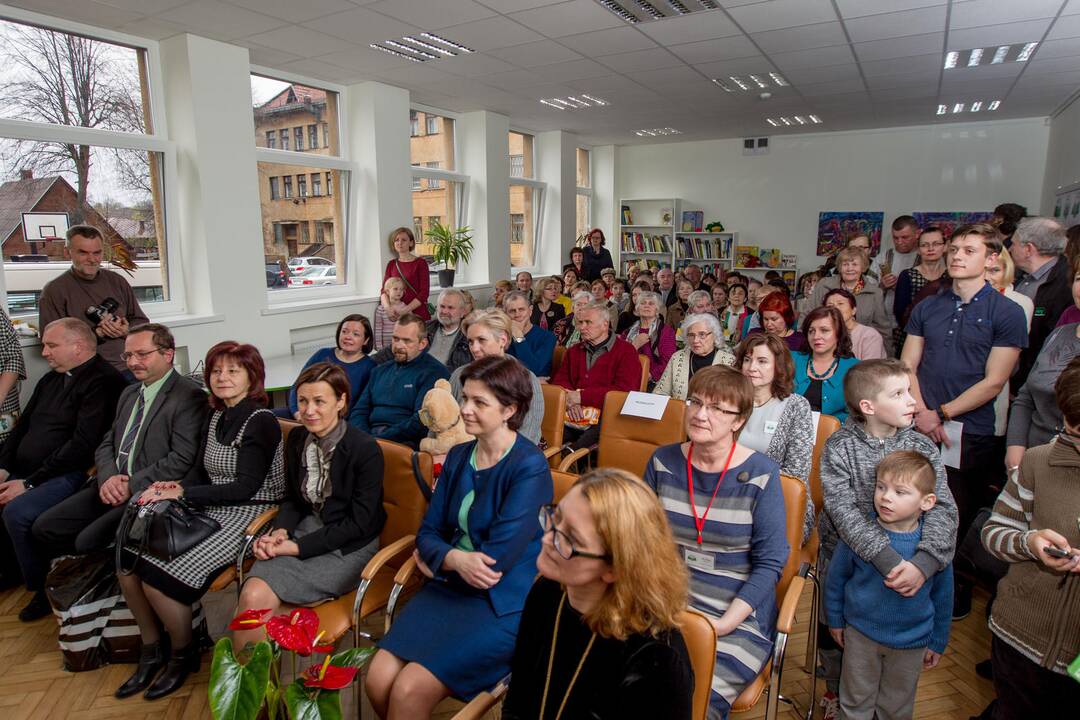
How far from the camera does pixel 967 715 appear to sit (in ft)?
7.44

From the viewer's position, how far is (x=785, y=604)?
1810 millimetres

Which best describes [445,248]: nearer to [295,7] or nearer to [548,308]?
[548,308]

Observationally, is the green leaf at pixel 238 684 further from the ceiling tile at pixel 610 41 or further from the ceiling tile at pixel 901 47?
the ceiling tile at pixel 901 47

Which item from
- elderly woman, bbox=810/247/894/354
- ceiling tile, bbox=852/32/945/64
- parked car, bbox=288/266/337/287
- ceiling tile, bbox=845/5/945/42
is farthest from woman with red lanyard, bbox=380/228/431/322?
ceiling tile, bbox=852/32/945/64

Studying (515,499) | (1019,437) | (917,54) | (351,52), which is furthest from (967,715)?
(351,52)

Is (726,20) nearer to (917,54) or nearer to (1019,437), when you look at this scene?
(917,54)

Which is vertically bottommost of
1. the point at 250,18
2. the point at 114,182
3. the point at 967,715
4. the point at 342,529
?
the point at 967,715

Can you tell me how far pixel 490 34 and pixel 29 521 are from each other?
4.51m

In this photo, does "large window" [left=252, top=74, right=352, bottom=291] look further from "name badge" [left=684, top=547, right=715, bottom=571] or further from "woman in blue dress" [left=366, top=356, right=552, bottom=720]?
"name badge" [left=684, top=547, right=715, bottom=571]

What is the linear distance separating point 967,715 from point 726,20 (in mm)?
4591

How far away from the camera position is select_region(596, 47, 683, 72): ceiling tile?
5.60 meters

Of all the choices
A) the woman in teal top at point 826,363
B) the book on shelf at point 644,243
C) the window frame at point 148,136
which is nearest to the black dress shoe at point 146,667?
the woman in teal top at point 826,363

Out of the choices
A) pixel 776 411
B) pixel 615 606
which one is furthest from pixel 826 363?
pixel 615 606

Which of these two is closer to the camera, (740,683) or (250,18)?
(740,683)
